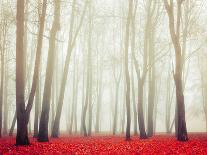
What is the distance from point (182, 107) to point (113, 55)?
26308mm

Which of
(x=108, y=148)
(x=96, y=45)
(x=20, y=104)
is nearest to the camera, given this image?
(x=108, y=148)

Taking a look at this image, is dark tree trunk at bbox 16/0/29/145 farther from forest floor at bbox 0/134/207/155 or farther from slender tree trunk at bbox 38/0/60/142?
slender tree trunk at bbox 38/0/60/142

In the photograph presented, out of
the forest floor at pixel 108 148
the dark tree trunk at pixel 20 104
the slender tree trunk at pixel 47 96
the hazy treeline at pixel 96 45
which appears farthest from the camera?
the slender tree trunk at pixel 47 96

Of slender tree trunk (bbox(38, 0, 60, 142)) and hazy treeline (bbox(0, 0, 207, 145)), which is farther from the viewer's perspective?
slender tree trunk (bbox(38, 0, 60, 142))

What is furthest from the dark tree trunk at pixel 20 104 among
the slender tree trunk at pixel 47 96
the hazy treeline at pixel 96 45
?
the slender tree trunk at pixel 47 96

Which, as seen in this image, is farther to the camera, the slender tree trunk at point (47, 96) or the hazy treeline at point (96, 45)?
the slender tree trunk at point (47, 96)

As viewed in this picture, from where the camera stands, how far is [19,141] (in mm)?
16531

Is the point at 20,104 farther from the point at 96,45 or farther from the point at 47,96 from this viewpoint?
the point at 96,45

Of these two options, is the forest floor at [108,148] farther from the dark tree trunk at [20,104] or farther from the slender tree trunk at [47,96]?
the slender tree trunk at [47,96]

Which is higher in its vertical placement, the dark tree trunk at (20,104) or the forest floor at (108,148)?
the dark tree trunk at (20,104)

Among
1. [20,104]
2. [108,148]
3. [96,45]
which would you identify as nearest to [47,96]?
[20,104]

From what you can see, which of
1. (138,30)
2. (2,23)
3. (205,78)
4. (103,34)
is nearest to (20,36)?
(2,23)

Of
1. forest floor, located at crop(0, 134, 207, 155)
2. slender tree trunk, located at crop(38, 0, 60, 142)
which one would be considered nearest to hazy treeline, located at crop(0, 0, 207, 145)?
slender tree trunk, located at crop(38, 0, 60, 142)

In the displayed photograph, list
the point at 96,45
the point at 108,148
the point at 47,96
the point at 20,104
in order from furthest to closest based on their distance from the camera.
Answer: the point at 96,45 < the point at 47,96 < the point at 20,104 < the point at 108,148
